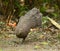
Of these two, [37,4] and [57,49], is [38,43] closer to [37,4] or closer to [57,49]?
[57,49]

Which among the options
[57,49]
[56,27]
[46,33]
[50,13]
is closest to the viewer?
[57,49]

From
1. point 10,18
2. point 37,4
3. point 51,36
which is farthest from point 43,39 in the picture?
point 37,4

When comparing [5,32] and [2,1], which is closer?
[5,32]

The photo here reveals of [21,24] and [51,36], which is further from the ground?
[21,24]

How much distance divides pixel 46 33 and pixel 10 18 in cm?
265

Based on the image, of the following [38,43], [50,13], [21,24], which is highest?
[21,24]

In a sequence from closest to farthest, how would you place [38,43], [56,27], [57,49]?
[57,49] < [38,43] < [56,27]

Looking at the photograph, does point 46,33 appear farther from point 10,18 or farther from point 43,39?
point 10,18

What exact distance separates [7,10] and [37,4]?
1.62 m

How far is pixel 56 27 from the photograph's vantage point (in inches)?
453

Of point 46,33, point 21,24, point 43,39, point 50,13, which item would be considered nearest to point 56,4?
point 50,13

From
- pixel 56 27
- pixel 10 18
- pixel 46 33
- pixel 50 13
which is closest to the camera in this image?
pixel 46 33

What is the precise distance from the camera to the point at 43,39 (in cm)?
958

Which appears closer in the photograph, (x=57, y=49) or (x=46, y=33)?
(x=57, y=49)
